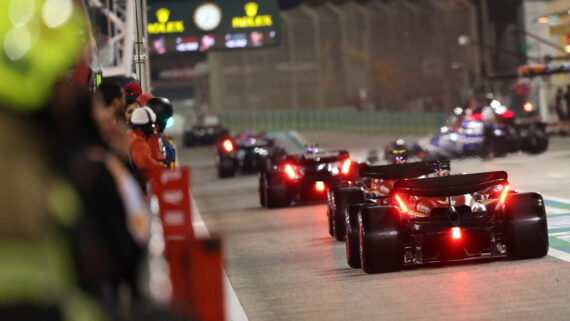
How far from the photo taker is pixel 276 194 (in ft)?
80.8

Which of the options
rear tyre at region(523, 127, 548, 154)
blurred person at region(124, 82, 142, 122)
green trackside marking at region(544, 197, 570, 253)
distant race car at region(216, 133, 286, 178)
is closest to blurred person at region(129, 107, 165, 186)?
blurred person at region(124, 82, 142, 122)

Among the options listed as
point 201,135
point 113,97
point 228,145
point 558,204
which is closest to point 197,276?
point 113,97

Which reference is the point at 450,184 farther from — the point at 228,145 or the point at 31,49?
the point at 228,145

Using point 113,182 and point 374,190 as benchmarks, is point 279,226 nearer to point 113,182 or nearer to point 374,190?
point 374,190

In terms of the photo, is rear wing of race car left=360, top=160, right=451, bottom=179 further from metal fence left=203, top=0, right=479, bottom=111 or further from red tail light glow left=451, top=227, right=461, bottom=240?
metal fence left=203, top=0, right=479, bottom=111

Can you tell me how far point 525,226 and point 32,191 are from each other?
9654mm

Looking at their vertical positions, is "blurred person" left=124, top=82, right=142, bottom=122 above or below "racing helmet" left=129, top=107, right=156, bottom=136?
above

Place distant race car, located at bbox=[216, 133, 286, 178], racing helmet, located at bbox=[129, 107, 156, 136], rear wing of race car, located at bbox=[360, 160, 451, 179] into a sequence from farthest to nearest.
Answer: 1. distant race car, located at bbox=[216, 133, 286, 178]
2. rear wing of race car, located at bbox=[360, 160, 451, 179]
3. racing helmet, located at bbox=[129, 107, 156, 136]

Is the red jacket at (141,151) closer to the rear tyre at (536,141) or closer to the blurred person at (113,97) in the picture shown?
the blurred person at (113,97)

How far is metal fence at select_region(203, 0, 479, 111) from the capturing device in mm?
87500

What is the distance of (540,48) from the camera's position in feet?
213

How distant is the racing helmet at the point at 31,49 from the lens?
335 cm

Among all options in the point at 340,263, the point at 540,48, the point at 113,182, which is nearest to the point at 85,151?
the point at 113,182

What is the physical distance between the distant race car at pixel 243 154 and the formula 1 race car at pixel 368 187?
73.1ft
